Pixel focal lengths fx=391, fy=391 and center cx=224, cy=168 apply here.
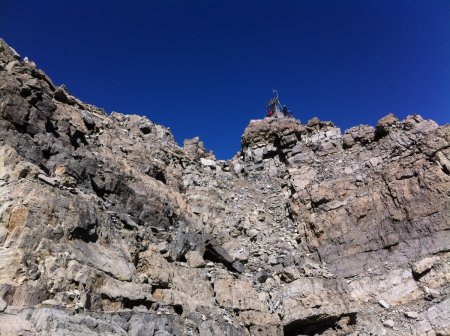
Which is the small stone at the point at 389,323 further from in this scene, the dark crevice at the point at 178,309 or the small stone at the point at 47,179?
the small stone at the point at 47,179

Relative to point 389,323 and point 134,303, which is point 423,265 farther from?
point 134,303

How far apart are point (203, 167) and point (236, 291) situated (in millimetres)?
17775

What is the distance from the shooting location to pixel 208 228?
29625 mm

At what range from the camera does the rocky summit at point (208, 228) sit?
14695 mm

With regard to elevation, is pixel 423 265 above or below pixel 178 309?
above

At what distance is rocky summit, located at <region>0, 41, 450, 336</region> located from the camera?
1470 centimetres

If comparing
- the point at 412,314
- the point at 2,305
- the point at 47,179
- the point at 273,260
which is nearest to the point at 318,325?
the point at 273,260

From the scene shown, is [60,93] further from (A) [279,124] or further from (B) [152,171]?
(A) [279,124]

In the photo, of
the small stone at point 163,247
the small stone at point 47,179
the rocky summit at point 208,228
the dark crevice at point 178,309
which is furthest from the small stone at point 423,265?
the small stone at point 47,179

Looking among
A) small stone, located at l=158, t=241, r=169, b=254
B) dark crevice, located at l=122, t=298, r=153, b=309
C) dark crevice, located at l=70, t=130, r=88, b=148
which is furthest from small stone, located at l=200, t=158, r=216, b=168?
dark crevice, located at l=122, t=298, r=153, b=309

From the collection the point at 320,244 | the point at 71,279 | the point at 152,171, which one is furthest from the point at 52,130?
the point at 320,244

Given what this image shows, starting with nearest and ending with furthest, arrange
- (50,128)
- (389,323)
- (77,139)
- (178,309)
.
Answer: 1. (178,309)
2. (50,128)
3. (389,323)
4. (77,139)

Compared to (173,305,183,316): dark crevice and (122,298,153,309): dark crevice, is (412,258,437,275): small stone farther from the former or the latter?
(122,298,153,309): dark crevice

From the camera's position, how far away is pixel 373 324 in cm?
2297
